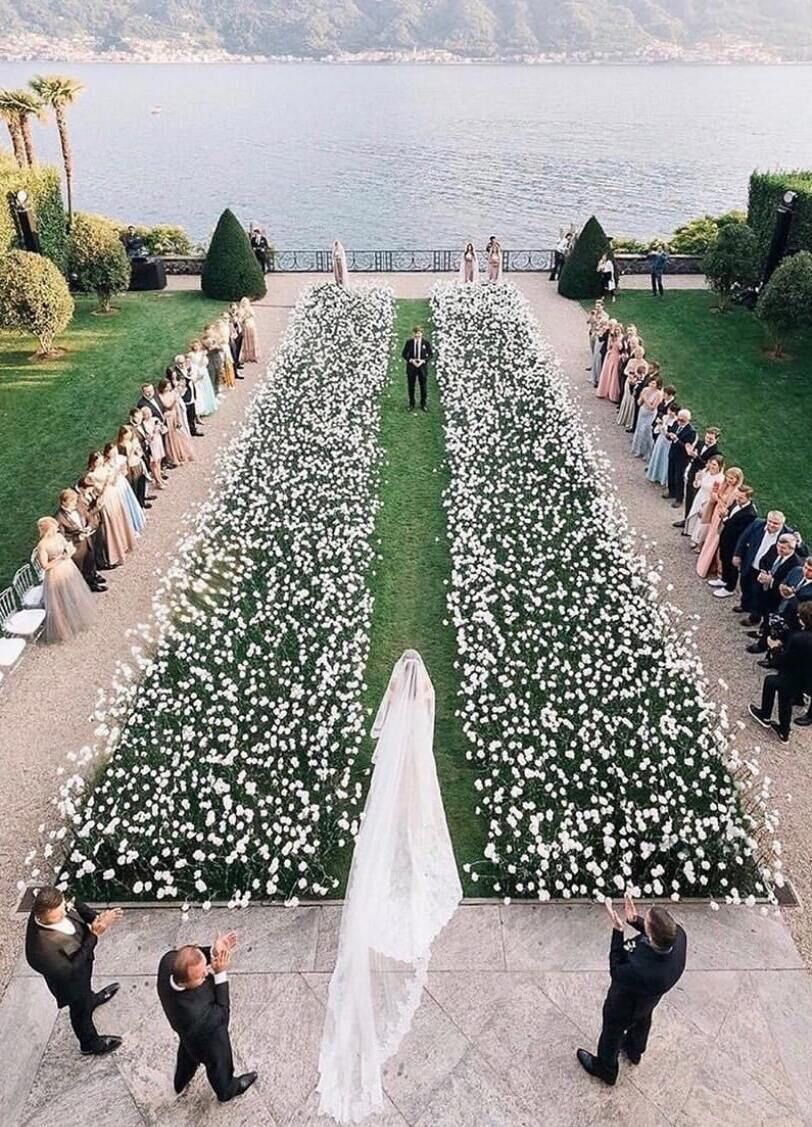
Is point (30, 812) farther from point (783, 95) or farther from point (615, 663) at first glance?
point (783, 95)

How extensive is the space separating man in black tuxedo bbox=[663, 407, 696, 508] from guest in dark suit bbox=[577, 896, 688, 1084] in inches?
421

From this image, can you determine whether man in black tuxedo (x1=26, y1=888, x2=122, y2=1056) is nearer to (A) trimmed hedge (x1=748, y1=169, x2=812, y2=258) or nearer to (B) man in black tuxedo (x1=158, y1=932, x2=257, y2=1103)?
(B) man in black tuxedo (x1=158, y1=932, x2=257, y2=1103)

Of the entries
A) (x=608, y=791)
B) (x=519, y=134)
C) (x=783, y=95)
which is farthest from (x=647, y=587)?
(x=783, y=95)

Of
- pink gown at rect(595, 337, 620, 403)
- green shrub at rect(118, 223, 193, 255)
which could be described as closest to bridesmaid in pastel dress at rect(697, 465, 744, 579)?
pink gown at rect(595, 337, 620, 403)

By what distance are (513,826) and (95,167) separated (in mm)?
96960

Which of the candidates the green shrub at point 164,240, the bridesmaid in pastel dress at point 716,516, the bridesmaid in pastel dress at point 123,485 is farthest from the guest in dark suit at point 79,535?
the green shrub at point 164,240

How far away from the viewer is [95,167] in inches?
3492

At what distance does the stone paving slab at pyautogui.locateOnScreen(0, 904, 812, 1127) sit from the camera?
22.0ft

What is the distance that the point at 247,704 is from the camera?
10688 mm

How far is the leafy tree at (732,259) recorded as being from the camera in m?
25.2

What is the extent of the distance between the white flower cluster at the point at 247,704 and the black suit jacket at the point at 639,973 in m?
3.11

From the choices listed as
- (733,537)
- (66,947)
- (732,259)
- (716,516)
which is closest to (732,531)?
(733,537)

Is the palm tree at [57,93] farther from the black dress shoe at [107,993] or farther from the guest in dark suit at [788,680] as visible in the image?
the black dress shoe at [107,993]

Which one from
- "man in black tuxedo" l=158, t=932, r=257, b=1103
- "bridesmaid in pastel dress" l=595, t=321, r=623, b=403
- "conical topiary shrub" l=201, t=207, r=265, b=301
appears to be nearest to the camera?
"man in black tuxedo" l=158, t=932, r=257, b=1103
